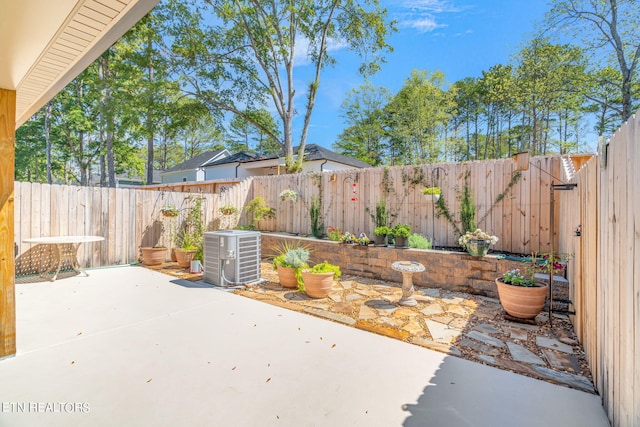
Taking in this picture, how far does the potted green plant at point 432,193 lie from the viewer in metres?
5.25

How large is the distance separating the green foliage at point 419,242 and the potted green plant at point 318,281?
189 cm

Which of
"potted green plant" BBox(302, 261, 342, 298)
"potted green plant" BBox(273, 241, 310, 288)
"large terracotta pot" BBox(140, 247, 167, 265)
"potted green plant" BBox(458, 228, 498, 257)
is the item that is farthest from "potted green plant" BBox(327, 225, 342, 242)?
"large terracotta pot" BBox(140, 247, 167, 265)

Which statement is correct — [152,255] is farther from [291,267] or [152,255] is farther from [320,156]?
[320,156]

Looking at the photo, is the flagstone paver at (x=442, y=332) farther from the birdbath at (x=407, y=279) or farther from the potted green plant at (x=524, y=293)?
the potted green plant at (x=524, y=293)

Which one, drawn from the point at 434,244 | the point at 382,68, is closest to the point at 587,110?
the point at 382,68

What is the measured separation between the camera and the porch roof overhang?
1.47 m

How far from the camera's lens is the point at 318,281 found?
163 inches

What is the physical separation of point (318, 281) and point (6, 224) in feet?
10.9

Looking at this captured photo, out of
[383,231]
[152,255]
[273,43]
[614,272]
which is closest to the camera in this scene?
[614,272]

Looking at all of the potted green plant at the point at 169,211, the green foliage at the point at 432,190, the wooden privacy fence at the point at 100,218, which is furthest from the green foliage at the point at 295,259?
the wooden privacy fence at the point at 100,218

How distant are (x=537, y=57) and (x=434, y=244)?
1290 centimetres

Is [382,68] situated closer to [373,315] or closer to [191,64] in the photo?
[191,64]

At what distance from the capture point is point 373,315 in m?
3.54

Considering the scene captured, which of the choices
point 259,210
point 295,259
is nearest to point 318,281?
point 295,259
